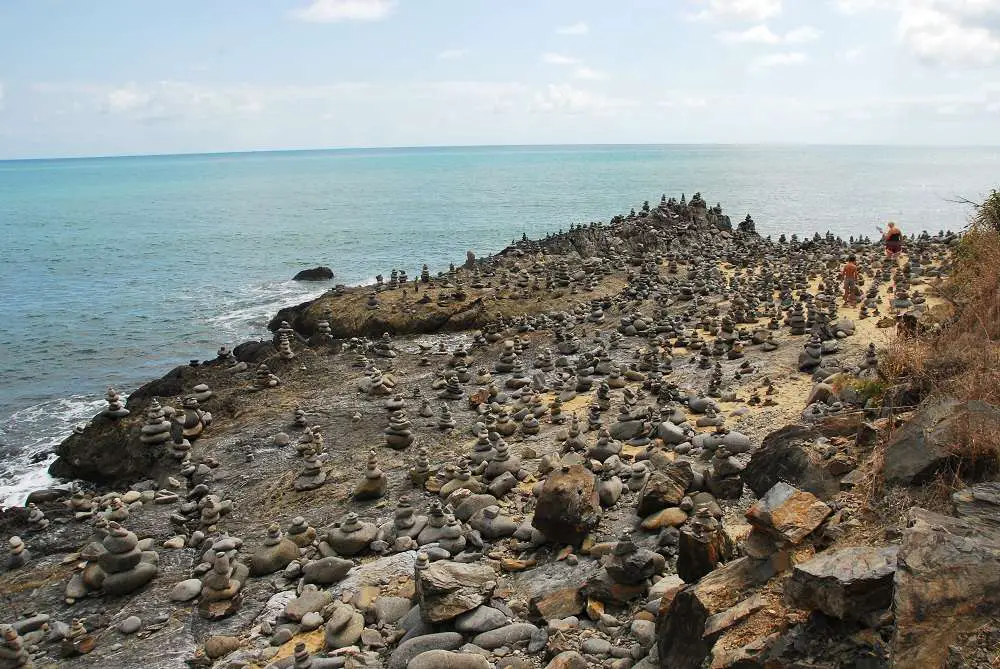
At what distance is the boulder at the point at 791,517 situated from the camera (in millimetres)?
Result: 5816

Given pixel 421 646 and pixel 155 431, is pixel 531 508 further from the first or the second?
pixel 155 431

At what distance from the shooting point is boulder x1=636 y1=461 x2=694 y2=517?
30.4 feet

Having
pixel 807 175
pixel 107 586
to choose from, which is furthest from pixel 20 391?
pixel 807 175

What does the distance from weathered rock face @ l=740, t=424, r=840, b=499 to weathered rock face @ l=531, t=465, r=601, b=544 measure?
2117 millimetres

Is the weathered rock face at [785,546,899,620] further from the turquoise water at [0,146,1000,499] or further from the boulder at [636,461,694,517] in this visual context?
the turquoise water at [0,146,1000,499]

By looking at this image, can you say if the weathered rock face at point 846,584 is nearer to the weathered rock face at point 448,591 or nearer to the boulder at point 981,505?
the boulder at point 981,505

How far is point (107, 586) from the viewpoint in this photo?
422 inches

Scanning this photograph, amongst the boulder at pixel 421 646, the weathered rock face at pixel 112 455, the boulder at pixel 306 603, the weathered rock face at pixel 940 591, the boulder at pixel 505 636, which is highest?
the weathered rock face at pixel 940 591

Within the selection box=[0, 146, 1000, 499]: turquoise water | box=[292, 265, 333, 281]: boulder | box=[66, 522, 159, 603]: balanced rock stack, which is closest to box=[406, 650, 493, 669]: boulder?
box=[66, 522, 159, 603]: balanced rock stack

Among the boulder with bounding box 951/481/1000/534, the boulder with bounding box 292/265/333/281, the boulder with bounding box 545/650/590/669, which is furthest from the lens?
the boulder with bounding box 292/265/333/281

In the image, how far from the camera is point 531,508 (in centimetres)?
1087

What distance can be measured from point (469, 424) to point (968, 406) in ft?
35.5

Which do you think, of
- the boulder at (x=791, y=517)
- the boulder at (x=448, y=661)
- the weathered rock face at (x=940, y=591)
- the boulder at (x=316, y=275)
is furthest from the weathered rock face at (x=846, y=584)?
the boulder at (x=316, y=275)

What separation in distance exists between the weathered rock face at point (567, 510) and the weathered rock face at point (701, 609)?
3075mm
